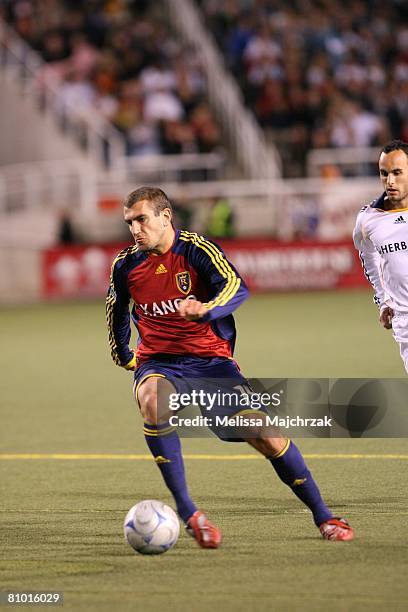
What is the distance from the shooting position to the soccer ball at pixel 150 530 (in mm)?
6168

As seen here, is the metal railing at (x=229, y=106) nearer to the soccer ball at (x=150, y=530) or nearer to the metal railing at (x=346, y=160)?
the metal railing at (x=346, y=160)

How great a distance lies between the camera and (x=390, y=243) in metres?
7.30

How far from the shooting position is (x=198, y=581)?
5.66 meters

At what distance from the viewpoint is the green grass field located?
551 cm

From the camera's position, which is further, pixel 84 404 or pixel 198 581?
pixel 84 404

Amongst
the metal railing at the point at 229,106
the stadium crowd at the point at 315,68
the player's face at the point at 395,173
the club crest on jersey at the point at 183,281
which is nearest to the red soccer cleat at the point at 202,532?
the club crest on jersey at the point at 183,281

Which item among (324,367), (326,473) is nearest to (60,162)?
(324,367)

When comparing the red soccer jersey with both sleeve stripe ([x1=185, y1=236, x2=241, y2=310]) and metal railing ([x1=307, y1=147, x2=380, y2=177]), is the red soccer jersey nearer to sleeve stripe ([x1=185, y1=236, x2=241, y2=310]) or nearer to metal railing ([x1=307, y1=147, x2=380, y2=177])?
sleeve stripe ([x1=185, y1=236, x2=241, y2=310])

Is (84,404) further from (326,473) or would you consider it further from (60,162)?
(60,162)

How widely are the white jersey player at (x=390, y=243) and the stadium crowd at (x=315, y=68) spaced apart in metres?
16.4

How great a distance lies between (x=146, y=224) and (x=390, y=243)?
5.34 ft

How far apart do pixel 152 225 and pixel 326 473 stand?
2.74 metres

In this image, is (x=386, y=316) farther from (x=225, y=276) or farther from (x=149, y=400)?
(x=149, y=400)

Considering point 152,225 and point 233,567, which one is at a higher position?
point 152,225
